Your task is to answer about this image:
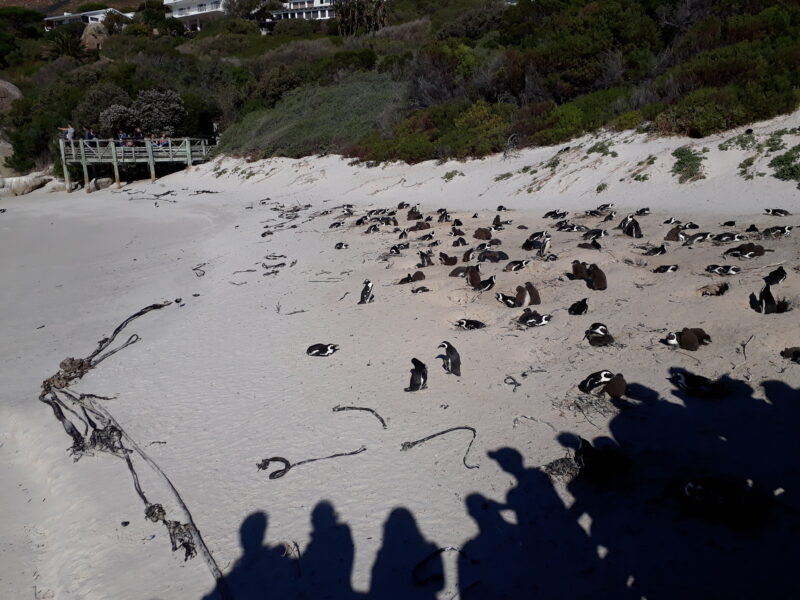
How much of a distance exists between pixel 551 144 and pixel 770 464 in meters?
14.5

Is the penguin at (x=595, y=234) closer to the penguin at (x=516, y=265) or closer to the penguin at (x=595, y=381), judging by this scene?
the penguin at (x=516, y=265)

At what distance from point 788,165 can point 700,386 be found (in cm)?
935

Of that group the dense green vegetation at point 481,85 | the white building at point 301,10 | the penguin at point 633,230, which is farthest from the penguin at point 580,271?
the white building at point 301,10

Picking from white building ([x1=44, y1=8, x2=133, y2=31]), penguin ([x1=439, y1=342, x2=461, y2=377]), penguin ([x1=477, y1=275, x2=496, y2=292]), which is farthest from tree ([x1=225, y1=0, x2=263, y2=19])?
penguin ([x1=439, y1=342, x2=461, y2=377])

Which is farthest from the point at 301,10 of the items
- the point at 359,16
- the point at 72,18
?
the point at 72,18

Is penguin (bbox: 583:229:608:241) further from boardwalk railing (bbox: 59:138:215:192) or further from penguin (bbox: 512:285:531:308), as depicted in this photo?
boardwalk railing (bbox: 59:138:215:192)

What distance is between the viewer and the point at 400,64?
113 feet

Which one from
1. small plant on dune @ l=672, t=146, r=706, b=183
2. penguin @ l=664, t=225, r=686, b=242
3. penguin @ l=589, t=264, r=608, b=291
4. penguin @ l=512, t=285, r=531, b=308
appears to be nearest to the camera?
penguin @ l=512, t=285, r=531, b=308

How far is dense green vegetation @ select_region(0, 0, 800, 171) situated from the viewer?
48.9ft

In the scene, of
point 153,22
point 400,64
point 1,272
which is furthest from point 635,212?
point 153,22

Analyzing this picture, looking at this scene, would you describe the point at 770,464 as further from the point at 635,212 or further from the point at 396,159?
the point at 396,159

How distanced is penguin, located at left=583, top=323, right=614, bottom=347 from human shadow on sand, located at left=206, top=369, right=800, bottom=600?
155 centimetres

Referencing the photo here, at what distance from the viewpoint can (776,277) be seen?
6113mm

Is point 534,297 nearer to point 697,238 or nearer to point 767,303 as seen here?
point 767,303
